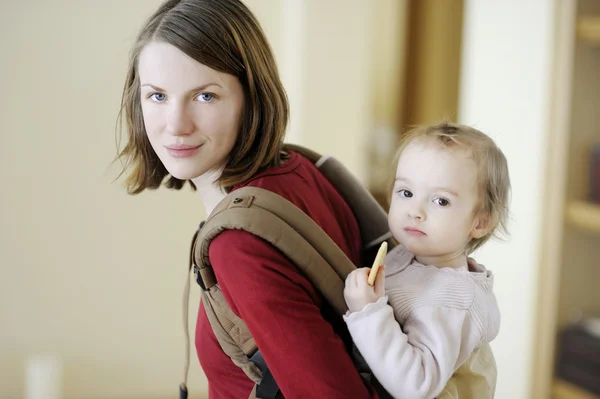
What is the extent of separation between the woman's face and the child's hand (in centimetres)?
25

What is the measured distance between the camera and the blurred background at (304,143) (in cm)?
221

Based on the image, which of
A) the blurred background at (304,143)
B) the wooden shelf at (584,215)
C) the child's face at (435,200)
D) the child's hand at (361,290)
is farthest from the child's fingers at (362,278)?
the wooden shelf at (584,215)

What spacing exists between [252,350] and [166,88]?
1.18ft

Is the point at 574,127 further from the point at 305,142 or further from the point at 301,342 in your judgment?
the point at 301,342

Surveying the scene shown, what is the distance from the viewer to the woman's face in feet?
2.85

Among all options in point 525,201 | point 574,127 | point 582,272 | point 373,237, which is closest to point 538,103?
point 574,127

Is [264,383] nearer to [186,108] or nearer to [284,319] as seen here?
[284,319]

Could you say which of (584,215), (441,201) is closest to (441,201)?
(441,201)

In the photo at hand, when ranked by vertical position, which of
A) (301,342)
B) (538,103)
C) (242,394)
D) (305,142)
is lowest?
(242,394)

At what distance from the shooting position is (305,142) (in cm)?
259

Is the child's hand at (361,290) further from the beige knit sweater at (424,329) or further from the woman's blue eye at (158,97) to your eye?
the woman's blue eye at (158,97)

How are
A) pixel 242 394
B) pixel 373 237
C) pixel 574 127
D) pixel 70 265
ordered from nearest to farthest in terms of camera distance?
1. pixel 242 394
2. pixel 373 237
3. pixel 574 127
4. pixel 70 265

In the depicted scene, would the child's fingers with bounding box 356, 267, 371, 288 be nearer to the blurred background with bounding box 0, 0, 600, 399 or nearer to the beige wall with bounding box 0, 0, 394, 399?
the blurred background with bounding box 0, 0, 600, 399

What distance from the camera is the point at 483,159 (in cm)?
91
